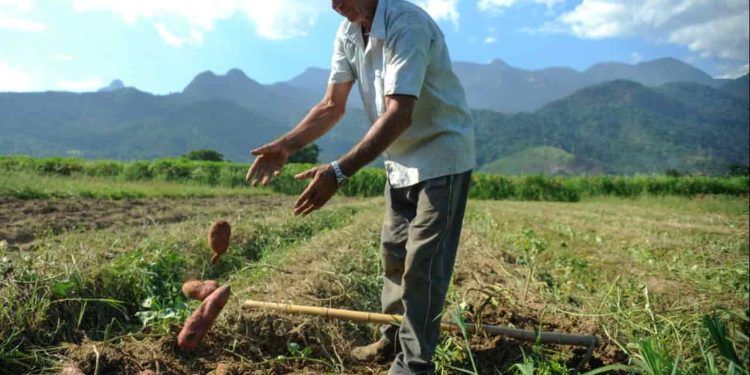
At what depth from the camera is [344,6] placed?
239 cm

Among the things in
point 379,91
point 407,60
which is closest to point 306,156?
point 379,91

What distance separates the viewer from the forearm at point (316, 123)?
2763 mm

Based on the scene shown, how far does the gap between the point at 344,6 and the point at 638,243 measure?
622 cm

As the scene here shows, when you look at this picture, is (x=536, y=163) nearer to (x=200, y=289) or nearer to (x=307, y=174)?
(x=200, y=289)

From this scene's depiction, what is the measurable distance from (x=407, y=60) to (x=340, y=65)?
2.27 ft

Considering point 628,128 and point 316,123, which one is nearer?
point 316,123

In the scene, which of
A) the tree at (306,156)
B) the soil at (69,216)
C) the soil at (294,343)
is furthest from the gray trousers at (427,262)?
the tree at (306,156)

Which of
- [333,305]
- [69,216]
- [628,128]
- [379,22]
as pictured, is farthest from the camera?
[628,128]

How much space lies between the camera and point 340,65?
2781mm

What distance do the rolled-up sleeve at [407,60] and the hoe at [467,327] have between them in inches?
45.6

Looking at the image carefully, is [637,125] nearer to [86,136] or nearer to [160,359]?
[86,136]

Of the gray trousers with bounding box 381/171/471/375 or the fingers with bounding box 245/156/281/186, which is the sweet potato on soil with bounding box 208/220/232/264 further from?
the gray trousers with bounding box 381/171/471/375

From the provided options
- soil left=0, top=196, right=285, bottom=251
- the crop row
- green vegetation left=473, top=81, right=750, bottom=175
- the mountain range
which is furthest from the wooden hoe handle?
green vegetation left=473, top=81, right=750, bottom=175

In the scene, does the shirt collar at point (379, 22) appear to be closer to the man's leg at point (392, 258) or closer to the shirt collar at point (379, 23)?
the shirt collar at point (379, 23)
